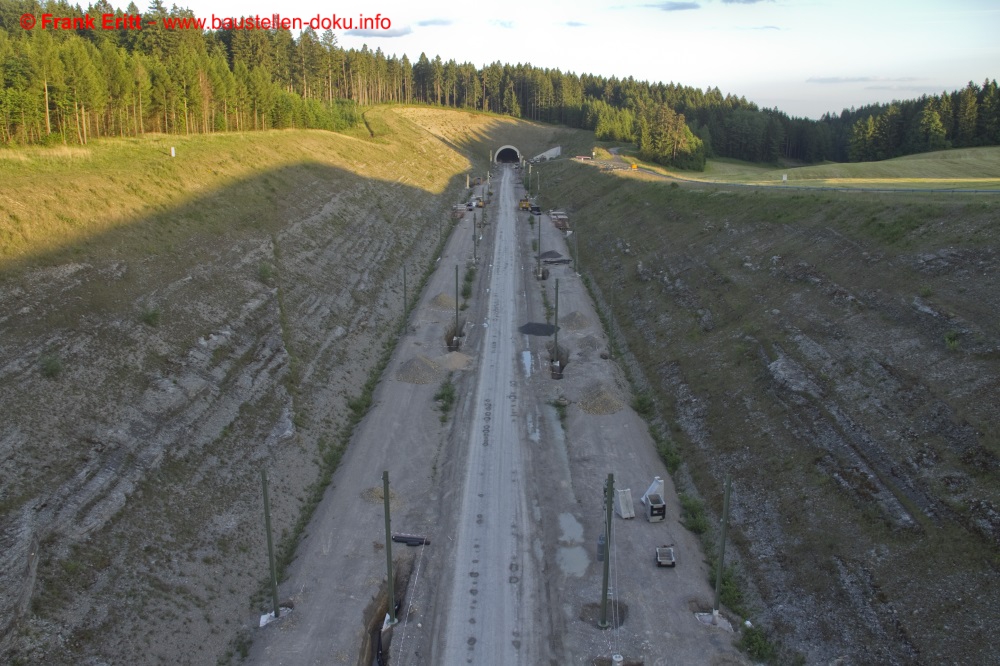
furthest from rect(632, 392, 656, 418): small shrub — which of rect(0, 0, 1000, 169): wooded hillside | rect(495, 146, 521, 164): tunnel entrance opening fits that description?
rect(495, 146, 521, 164): tunnel entrance opening

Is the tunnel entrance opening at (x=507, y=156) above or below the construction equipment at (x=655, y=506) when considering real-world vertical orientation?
above

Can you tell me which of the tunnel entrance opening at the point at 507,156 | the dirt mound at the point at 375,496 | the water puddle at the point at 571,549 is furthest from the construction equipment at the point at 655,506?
the tunnel entrance opening at the point at 507,156

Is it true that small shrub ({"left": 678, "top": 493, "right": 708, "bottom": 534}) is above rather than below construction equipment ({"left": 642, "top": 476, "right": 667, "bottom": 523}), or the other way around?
below

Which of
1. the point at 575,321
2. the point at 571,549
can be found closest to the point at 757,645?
the point at 571,549

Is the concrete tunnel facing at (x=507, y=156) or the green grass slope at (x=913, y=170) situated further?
the concrete tunnel facing at (x=507, y=156)

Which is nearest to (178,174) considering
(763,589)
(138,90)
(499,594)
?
(138,90)

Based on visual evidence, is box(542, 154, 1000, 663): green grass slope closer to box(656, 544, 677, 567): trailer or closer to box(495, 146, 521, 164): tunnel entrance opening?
box(656, 544, 677, 567): trailer

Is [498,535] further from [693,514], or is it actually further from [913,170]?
[913,170]

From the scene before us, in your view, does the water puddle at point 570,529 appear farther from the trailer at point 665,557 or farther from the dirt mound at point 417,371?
the dirt mound at point 417,371
